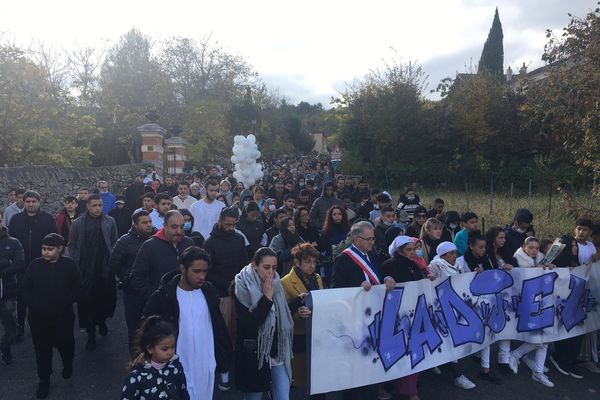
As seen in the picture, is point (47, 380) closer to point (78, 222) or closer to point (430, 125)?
point (78, 222)

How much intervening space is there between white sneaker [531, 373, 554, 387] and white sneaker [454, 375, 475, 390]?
0.90 m

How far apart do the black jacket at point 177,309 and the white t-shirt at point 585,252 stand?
487cm

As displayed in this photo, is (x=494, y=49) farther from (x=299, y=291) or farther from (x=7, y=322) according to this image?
(x=7, y=322)

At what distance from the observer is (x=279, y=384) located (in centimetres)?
398

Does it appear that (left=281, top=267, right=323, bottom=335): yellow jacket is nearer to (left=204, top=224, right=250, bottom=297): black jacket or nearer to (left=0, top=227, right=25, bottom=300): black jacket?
(left=204, top=224, right=250, bottom=297): black jacket

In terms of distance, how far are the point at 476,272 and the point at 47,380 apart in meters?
4.69

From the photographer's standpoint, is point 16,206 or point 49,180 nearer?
point 16,206

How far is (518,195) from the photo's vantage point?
692 inches

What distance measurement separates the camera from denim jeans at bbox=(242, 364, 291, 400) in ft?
12.9

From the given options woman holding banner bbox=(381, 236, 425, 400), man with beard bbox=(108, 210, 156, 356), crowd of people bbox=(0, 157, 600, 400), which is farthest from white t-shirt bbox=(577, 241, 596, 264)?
man with beard bbox=(108, 210, 156, 356)

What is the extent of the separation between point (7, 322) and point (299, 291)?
370cm

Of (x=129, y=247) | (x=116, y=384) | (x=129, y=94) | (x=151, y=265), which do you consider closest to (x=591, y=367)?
(x=151, y=265)

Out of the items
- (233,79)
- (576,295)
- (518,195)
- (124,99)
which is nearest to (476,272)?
(576,295)

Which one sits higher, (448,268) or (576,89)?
(576,89)
